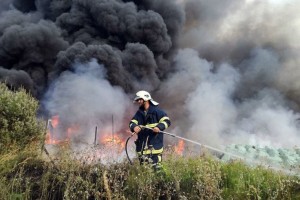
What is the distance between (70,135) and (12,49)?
1111cm

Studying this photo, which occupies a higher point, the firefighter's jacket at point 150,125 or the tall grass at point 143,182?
the firefighter's jacket at point 150,125

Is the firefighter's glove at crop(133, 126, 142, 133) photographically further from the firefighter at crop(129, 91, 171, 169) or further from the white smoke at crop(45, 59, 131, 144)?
the white smoke at crop(45, 59, 131, 144)

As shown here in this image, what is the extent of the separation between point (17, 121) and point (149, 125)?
10.5 ft

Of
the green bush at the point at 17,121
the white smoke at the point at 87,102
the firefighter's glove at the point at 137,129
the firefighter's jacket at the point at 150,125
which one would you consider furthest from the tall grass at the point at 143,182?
the white smoke at the point at 87,102

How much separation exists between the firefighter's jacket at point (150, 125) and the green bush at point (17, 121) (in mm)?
2774

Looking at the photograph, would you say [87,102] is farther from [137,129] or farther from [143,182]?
[143,182]

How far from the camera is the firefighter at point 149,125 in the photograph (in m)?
7.82

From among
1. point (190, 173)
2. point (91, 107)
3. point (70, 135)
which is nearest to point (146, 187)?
point (190, 173)

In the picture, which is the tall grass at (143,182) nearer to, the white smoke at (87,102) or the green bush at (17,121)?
the green bush at (17,121)

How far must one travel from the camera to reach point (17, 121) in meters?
9.19

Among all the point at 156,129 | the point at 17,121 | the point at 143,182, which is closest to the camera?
the point at 143,182

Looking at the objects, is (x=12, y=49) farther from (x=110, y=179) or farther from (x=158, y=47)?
(x=110, y=179)

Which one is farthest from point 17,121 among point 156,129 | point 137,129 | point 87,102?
point 87,102

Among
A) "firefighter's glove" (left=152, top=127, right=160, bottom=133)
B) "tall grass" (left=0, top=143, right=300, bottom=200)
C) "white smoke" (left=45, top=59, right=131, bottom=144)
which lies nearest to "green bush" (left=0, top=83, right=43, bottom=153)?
"tall grass" (left=0, top=143, right=300, bottom=200)
